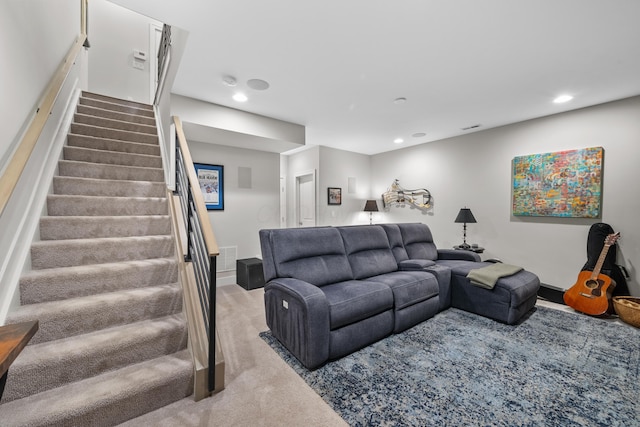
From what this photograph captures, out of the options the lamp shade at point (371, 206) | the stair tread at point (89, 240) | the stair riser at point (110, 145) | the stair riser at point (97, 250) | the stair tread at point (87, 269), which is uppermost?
the stair riser at point (110, 145)

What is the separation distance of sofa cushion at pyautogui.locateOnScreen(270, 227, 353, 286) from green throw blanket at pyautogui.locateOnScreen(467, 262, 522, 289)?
4.38 ft

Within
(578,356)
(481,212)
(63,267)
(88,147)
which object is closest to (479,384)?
(578,356)

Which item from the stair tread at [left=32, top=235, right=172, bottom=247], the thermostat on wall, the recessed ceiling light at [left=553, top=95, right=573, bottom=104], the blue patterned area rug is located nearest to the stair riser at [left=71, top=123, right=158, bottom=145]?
the stair tread at [left=32, top=235, right=172, bottom=247]

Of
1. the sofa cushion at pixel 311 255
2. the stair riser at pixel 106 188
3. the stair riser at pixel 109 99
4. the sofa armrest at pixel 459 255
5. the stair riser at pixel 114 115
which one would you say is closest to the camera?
the stair riser at pixel 106 188

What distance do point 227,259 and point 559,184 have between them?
4.80 metres

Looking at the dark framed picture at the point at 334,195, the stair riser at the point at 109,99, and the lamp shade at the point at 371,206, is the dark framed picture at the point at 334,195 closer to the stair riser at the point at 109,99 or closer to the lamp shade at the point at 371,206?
the lamp shade at the point at 371,206

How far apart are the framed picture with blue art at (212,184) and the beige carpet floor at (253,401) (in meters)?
2.34

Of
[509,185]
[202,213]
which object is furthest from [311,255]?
[509,185]

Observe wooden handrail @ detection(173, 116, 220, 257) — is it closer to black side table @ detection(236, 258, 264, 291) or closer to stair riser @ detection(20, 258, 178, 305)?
stair riser @ detection(20, 258, 178, 305)

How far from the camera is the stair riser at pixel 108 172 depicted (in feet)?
7.95

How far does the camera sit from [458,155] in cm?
464

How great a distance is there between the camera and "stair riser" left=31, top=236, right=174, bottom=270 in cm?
177

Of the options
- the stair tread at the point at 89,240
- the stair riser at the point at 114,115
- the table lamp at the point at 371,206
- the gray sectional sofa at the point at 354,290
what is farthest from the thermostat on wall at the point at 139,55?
the table lamp at the point at 371,206

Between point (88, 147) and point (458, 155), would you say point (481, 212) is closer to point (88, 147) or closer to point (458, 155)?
point (458, 155)
